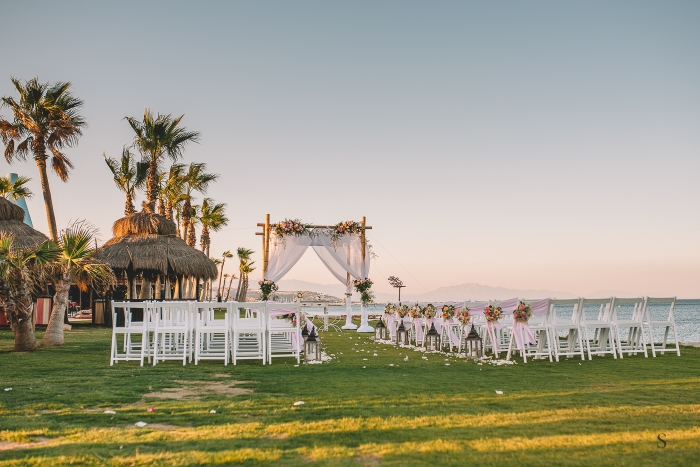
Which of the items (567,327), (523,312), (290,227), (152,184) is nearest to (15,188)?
(152,184)

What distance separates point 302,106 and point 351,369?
583 inches

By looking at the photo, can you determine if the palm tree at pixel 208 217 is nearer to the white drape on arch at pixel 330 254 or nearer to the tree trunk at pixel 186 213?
the tree trunk at pixel 186 213

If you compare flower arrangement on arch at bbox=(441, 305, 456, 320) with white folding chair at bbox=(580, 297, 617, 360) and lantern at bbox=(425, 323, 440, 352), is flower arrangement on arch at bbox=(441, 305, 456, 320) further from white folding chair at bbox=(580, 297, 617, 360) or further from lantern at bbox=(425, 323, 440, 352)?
white folding chair at bbox=(580, 297, 617, 360)

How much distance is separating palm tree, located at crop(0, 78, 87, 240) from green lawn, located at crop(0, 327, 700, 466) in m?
13.2

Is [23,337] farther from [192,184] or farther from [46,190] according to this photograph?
[192,184]

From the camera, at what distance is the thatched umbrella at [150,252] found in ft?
64.8

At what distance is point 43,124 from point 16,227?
362 cm

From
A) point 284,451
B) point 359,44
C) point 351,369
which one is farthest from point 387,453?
point 359,44

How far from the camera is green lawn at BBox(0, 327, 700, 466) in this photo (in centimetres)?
325

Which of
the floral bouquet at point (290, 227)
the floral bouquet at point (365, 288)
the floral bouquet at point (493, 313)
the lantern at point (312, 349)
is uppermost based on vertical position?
the floral bouquet at point (290, 227)

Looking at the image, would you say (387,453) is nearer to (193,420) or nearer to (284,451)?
(284,451)

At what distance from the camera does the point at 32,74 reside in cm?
1812

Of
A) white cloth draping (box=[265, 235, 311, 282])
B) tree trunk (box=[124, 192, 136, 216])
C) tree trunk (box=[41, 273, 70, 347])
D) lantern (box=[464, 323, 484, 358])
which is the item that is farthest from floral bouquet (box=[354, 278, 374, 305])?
tree trunk (box=[124, 192, 136, 216])

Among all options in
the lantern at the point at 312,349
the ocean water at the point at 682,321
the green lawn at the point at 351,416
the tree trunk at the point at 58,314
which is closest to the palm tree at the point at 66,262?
the tree trunk at the point at 58,314
